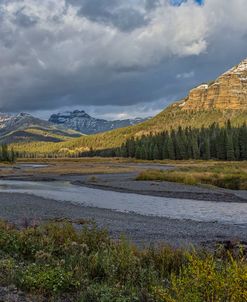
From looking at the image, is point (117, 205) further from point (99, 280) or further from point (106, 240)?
point (99, 280)

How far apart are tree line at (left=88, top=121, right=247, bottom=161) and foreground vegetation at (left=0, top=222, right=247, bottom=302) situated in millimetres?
118661

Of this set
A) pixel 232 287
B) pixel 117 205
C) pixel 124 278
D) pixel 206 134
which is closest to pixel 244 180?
pixel 117 205

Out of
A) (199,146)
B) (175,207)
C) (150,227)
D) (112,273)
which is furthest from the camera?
(199,146)

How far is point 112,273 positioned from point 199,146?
445 ft

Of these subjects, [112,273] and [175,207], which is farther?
[175,207]

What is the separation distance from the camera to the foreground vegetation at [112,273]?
6.28m

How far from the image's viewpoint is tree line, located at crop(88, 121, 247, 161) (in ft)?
422

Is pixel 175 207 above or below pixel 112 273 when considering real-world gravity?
below

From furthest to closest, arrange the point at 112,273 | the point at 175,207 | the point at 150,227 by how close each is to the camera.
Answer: the point at 175,207 < the point at 150,227 < the point at 112,273

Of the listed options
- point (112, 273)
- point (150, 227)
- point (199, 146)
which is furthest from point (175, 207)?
point (199, 146)

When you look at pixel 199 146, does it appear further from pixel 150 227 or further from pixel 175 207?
pixel 150 227

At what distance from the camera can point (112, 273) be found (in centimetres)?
966

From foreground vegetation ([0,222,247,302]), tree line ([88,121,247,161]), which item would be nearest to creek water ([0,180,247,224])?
foreground vegetation ([0,222,247,302])

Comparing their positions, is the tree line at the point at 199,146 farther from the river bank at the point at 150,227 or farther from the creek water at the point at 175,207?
the river bank at the point at 150,227
